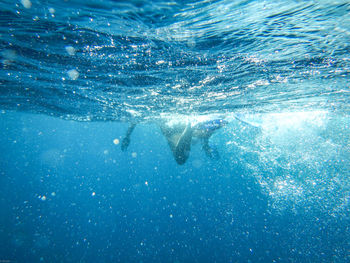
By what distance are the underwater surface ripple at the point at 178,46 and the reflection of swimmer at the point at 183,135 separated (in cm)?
259

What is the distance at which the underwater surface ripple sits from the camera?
121 inches

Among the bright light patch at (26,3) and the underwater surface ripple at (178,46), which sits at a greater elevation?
the bright light patch at (26,3)

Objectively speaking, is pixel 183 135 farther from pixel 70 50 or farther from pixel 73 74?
pixel 70 50

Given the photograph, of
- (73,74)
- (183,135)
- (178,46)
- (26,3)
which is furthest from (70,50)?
(183,135)

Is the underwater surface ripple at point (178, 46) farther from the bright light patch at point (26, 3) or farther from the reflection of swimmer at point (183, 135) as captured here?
the reflection of swimmer at point (183, 135)

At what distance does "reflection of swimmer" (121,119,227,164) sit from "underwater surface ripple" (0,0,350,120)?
2.59 metres

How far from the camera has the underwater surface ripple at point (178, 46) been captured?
121 inches

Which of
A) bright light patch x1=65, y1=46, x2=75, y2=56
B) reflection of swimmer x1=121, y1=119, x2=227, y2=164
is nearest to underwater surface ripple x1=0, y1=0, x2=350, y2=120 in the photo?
bright light patch x1=65, y1=46, x2=75, y2=56

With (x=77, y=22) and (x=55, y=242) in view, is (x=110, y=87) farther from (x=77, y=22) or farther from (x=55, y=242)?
(x=55, y=242)

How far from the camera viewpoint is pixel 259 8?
9.82 ft

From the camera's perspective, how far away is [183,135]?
9.79 meters

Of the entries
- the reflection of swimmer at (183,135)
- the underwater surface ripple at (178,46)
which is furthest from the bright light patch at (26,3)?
the reflection of swimmer at (183,135)

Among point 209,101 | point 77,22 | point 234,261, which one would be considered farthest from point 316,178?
point 77,22

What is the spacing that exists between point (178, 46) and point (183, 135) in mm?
5939
